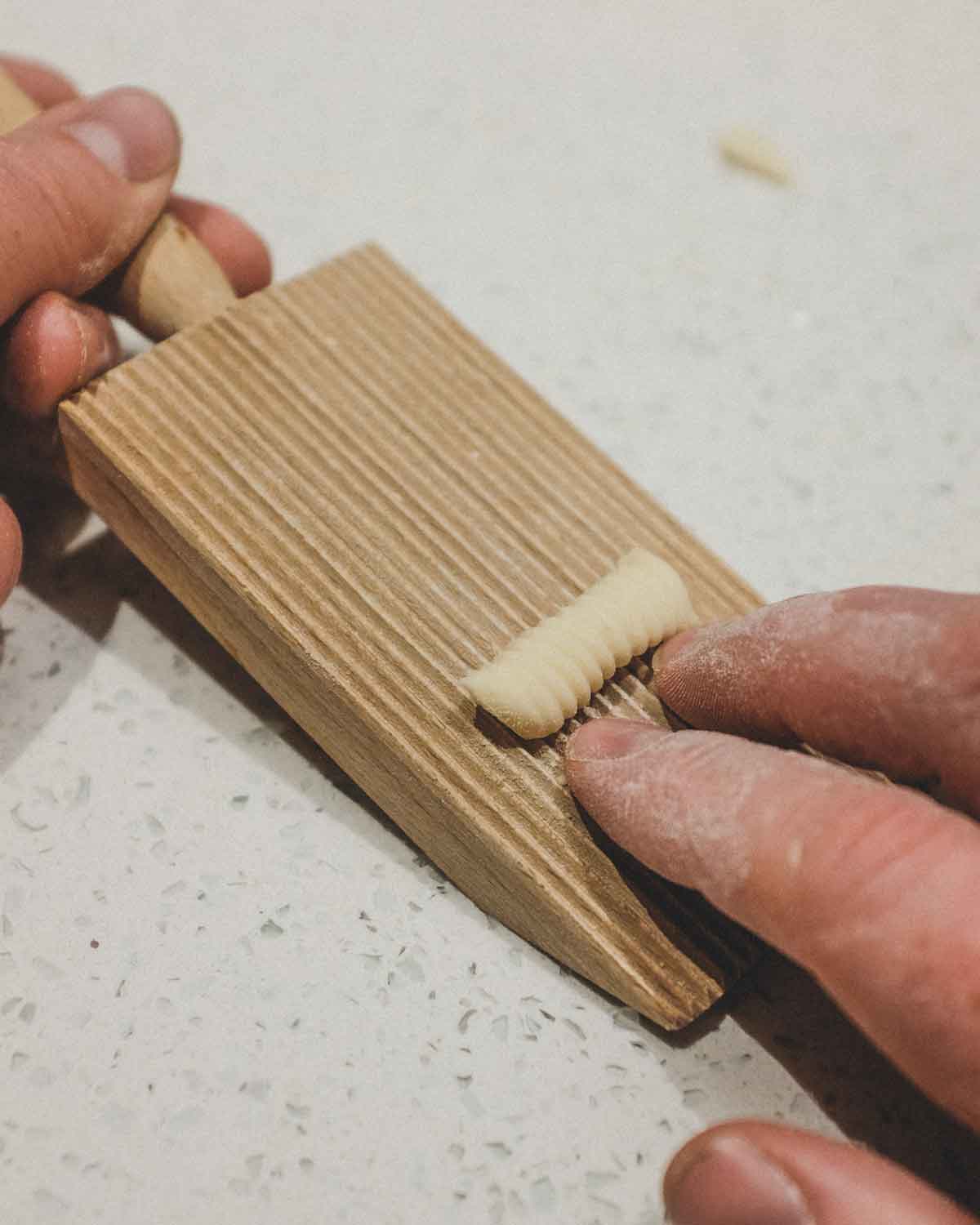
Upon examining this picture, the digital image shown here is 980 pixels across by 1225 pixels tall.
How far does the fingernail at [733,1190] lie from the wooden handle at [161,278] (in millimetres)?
700

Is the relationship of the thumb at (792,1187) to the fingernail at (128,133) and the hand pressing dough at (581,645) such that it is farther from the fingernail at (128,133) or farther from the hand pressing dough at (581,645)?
the fingernail at (128,133)

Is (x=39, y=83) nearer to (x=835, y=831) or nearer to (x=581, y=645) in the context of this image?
(x=581, y=645)

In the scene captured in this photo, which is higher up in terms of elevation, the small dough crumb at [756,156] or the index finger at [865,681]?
the small dough crumb at [756,156]

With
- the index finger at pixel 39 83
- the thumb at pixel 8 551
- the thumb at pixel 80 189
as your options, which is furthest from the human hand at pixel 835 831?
the index finger at pixel 39 83

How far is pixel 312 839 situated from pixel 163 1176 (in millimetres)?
238

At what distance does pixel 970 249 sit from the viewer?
53.7 inches

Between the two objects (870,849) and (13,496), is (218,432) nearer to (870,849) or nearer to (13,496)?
(13,496)

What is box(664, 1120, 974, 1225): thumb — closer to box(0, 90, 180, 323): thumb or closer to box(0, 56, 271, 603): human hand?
box(0, 56, 271, 603): human hand

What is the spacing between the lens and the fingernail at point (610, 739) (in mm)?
736

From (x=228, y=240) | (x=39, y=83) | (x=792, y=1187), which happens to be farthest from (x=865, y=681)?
(x=39, y=83)

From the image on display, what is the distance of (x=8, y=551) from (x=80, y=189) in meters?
0.27

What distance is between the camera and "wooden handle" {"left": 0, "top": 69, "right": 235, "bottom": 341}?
90cm

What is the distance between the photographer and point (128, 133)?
2.80 feet

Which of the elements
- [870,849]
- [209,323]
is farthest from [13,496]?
[870,849]
